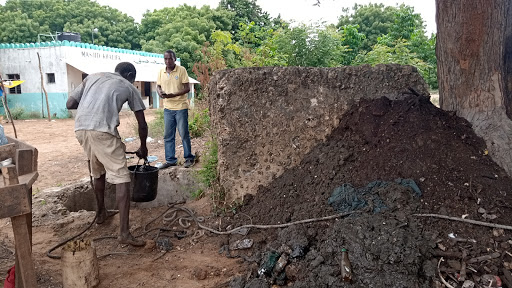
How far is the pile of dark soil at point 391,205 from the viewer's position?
107 inches

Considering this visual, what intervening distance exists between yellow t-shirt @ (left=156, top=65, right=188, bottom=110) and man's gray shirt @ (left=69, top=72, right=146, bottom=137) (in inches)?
66.6

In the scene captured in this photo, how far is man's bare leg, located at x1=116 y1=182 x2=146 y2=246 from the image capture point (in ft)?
12.2

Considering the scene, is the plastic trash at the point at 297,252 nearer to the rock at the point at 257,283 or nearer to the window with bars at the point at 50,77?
the rock at the point at 257,283

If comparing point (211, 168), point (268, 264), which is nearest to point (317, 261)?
point (268, 264)

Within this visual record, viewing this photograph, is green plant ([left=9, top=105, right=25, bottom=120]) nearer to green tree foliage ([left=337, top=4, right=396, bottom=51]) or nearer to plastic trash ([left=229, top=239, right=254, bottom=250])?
plastic trash ([left=229, top=239, right=254, bottom=250])

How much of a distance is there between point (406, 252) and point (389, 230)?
0.21m

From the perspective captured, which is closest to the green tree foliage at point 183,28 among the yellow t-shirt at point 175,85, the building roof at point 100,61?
the building roof at point 100,61

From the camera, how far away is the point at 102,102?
145 inches

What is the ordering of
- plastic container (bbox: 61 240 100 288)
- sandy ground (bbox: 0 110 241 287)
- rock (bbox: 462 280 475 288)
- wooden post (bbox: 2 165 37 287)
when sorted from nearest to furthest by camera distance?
wooden post (bbox: 2 165 37 287) < rock (bbox: 462 280 475 288) < plastic container (bbox: 61 240 100 288) < sandy ground (bbox: 0 110 241 287)

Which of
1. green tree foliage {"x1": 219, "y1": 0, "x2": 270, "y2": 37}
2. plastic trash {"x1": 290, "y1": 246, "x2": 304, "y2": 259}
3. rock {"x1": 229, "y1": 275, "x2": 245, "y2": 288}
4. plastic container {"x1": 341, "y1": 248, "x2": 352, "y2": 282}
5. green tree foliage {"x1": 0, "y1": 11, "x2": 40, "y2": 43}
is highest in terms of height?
green tree foliage {"x1": 219, "y1": 0, "x2": 270, "y2": 37}

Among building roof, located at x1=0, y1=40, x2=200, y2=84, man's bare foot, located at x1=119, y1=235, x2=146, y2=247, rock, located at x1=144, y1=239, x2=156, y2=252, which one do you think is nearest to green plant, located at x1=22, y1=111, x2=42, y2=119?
building roof, located at x1=0, y1=40, x2=200, y2=84

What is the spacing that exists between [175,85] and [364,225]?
142 inches

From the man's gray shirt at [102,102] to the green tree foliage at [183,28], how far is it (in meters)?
20.3

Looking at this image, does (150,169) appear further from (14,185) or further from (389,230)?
(389,230)
